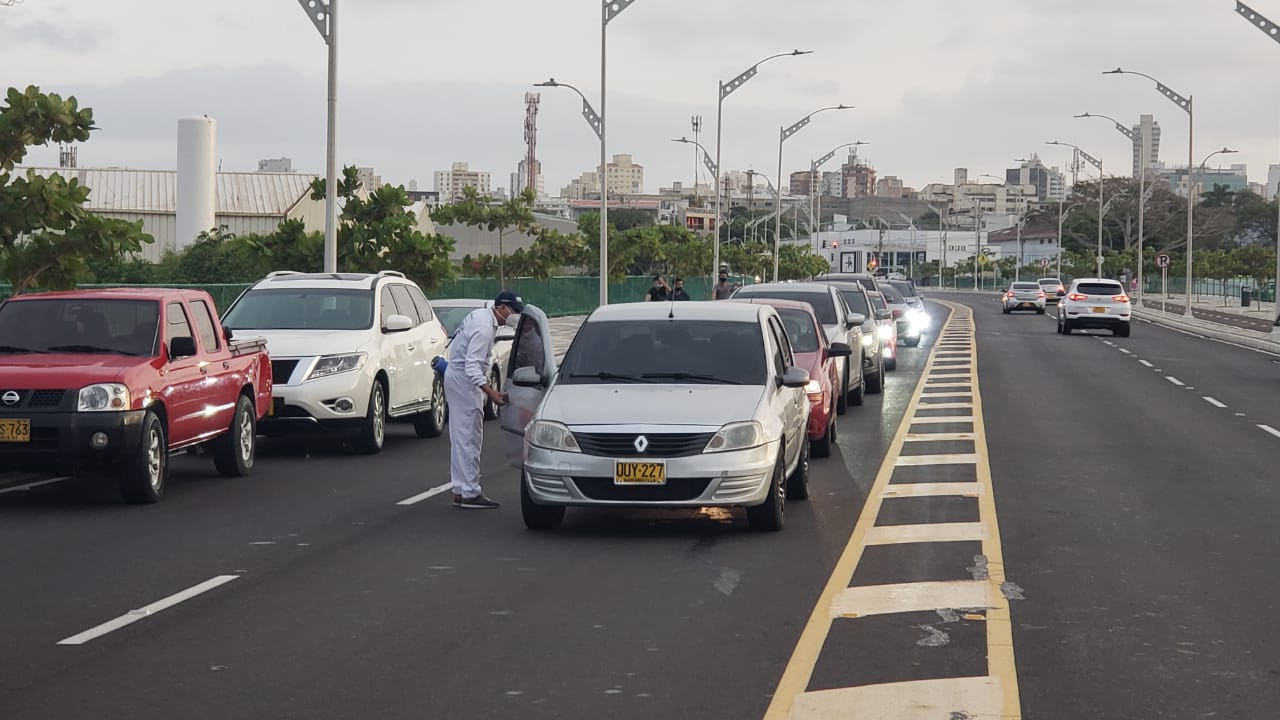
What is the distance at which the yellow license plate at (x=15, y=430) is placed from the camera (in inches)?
510

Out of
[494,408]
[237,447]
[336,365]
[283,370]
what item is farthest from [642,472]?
[494,408]

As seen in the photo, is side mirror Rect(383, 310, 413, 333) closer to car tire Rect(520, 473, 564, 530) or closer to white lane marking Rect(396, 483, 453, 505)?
white lane marking Rect(396, 483, 453, 505)

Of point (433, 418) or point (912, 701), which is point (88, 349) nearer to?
point (433, 418)

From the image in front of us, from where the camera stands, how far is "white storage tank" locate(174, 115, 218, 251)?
8012 cm

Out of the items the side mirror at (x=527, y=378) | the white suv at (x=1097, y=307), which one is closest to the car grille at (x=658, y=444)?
the side mirror at (x=527, y=378)

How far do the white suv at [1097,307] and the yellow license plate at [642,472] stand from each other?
40.0 meters

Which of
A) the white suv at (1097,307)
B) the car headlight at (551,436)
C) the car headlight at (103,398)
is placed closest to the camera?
the car headlight at (551,436)

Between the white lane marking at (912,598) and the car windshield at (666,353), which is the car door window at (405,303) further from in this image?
the white lane marking at (912,598)

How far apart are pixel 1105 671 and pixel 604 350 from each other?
19.3 ft

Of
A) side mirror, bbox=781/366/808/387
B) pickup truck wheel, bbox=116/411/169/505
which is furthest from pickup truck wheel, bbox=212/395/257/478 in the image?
side mirror, bbox=781/366/808/387

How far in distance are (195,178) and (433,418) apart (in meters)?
63.6

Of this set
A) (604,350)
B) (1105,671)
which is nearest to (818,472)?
(604,350)

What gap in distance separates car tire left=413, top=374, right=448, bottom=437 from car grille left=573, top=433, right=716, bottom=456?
8666mm

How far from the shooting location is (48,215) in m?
18.9
